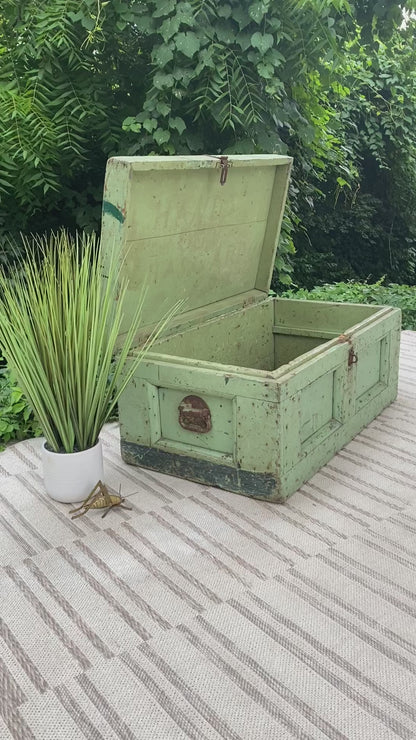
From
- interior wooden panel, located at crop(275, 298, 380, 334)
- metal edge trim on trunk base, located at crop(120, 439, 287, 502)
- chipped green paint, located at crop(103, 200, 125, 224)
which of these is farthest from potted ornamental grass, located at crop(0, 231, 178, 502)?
interior wooden panel, located at crop(275, 298, 380, 334)

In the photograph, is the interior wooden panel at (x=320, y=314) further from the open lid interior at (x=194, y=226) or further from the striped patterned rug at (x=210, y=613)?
the striped patterned rug at (x=210, y=613)

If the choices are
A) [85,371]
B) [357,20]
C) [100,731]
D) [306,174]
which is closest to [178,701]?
[100,731]

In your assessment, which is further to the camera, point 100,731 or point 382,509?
point 382,509

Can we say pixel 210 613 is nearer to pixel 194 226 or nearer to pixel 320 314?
pixel 194 226

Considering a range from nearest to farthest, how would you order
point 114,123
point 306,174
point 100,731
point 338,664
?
1. point 100,731
2. point 338,664
3. point 114,123
4. point 306,174

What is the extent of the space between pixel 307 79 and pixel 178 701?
11.6 feet

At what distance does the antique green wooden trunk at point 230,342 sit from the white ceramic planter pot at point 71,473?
0.27 m

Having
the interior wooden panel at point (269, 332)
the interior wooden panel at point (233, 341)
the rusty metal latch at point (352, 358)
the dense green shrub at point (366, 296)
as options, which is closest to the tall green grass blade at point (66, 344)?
the interior wooden panel at point (233, 341)

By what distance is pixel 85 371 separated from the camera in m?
2.21

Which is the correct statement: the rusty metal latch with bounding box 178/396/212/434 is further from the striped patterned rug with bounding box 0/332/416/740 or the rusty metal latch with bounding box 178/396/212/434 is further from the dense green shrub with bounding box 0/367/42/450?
the dense green shrub with bounding box 0/367/42/450

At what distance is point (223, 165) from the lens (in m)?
2.61

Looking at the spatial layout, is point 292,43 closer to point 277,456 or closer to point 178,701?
point 277,456

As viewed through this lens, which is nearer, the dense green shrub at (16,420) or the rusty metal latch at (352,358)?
the rusty metal latch at (352,358)

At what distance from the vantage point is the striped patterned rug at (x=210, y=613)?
141cm
